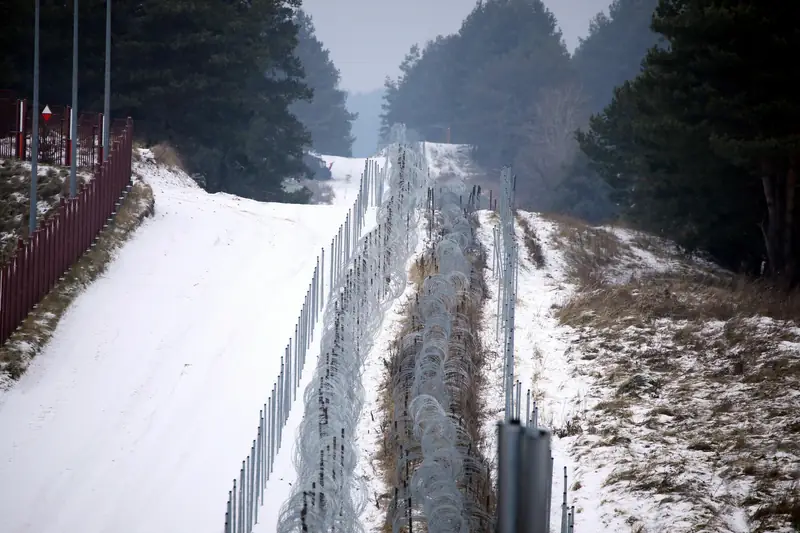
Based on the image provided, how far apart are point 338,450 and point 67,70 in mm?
26924

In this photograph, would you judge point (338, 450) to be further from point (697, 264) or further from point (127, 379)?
point (697, 264)

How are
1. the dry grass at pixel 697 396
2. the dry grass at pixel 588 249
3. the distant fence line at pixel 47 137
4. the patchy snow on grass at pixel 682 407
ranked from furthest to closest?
the distant fence line at pixel 47 137 < the dry grass at pixel 588 249 < the dry grass at pixel 697 396 < the patchy snow on grass at pixel 682 407

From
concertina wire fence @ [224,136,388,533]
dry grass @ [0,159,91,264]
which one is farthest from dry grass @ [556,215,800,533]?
dry grass @ [0,159,91,264]

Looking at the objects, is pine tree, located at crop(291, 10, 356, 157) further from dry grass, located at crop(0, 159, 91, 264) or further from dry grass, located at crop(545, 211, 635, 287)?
dry grass, located at crop(0, 159, 91, 264)

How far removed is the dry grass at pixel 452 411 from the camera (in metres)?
9.43

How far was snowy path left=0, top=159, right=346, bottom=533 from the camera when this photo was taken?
10727 mm

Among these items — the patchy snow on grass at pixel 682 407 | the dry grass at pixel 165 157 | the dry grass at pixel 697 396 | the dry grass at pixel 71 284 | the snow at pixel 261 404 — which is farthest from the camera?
the dry grass at pixel 165 157

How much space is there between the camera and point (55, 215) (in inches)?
706

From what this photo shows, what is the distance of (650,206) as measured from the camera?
2541cm

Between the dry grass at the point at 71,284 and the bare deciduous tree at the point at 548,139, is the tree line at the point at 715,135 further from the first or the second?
the bare deciduous tree at the point at 548,139

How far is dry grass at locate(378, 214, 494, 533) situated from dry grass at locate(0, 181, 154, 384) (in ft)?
18.7

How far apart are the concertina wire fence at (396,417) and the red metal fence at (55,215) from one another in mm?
4761

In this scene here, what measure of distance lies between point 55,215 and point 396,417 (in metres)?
9.60

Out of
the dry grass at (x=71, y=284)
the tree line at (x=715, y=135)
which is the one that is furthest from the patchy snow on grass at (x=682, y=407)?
the dry grass at (x=71, y=284)
